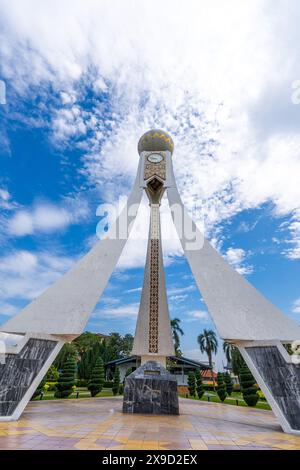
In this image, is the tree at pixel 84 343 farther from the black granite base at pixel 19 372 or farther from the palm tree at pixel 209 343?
the black granite base at pixel 19 372

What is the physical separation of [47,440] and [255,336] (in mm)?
4783

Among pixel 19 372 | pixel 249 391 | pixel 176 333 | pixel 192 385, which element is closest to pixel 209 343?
pixel 176 333

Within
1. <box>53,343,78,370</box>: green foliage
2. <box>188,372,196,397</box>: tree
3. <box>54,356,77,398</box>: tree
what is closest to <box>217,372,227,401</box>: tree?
<box>188,372,196,397</box>: tree

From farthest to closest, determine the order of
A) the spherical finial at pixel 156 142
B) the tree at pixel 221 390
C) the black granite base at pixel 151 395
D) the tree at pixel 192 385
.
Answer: the tree at pixel 192 385
the spherical finial at pixel 156 142
the tree at pixel 221 390
the black granite base at pixel 151 395

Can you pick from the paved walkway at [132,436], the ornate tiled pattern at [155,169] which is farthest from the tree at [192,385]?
the ornate tiled pattern at [155,169]

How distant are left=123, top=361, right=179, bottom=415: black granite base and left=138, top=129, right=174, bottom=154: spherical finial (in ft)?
34.4

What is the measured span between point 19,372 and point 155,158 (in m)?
10.7

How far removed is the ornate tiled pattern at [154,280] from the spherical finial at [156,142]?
9.65 feet

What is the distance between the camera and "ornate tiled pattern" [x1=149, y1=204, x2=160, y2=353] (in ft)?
40.0

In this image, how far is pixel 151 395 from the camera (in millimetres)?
A: 7859

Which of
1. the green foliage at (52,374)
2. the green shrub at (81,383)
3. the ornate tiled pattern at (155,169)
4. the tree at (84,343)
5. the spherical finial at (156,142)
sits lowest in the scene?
the green shrub at (81,383)

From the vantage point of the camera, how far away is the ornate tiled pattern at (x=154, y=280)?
40.0ft
